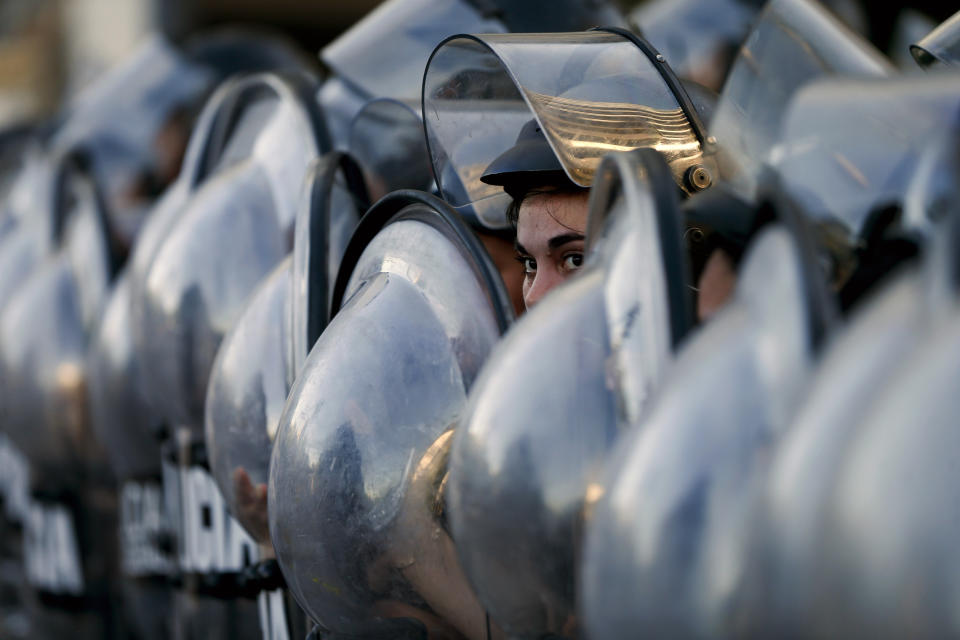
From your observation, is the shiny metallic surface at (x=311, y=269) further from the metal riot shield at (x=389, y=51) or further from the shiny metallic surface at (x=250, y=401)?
the metal riot shield at (x=389, y=51)

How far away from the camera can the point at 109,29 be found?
8047mm

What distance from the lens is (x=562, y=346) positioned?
1.04 meters

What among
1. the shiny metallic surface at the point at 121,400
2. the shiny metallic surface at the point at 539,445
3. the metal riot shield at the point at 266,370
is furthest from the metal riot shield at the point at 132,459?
the shiny metallic surface at the point at 539,445

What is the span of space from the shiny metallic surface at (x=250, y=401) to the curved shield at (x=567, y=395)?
710mm

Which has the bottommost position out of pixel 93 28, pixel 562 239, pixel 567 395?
pixel 93 28

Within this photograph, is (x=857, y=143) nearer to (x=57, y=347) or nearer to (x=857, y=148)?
(x=857, y=148)

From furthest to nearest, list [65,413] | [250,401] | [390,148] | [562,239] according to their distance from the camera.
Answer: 1. [65,413]
2. [390,148]
3. [250,401]
4. [562,239]

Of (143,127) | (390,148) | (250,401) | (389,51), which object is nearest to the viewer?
(250,401)

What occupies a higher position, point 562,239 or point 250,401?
point 562,239

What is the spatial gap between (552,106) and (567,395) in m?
0.50

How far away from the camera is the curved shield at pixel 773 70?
118 cm

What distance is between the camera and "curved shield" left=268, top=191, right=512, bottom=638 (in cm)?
131

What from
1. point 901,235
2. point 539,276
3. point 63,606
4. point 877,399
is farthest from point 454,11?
point 63,606

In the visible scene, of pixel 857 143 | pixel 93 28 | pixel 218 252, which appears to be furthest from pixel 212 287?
pixel 93 28
